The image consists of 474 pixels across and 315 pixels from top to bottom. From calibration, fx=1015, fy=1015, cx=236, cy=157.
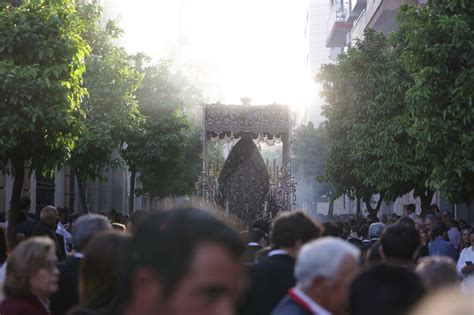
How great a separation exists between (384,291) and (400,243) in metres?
2.79

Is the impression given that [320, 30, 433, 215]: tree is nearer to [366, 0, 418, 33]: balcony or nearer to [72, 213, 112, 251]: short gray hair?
[366, 0, 418, 33]: balcony

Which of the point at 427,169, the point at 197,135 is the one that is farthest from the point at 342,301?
the point at 197,135

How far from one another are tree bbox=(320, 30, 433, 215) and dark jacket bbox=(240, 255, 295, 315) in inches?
965

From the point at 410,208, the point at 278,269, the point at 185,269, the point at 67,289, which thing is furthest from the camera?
the point at 410,208

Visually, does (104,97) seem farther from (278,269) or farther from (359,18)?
(359,18)

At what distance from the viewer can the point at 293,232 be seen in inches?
263

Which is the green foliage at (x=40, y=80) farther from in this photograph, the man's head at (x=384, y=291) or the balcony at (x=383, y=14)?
the balcony at (x=383, y=14)

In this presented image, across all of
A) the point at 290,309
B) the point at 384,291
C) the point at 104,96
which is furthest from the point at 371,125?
the point at 384,291

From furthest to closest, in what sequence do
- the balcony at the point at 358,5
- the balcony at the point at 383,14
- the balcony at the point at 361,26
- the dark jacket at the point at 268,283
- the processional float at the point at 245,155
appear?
the balcony at the point at 358,5
the balcony at the point at 361,26
the balcony at the point at 383,14
the processional float at the point at 245,155
the dark jacket at the point at 268,283

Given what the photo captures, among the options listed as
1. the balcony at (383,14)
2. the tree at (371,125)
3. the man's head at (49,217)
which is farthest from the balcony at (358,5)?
the man's head at (49,217)

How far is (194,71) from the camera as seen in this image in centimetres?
16138

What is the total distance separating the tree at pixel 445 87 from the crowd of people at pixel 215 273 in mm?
10540

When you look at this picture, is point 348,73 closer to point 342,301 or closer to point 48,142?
point 48,142

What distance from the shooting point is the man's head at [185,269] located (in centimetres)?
254
